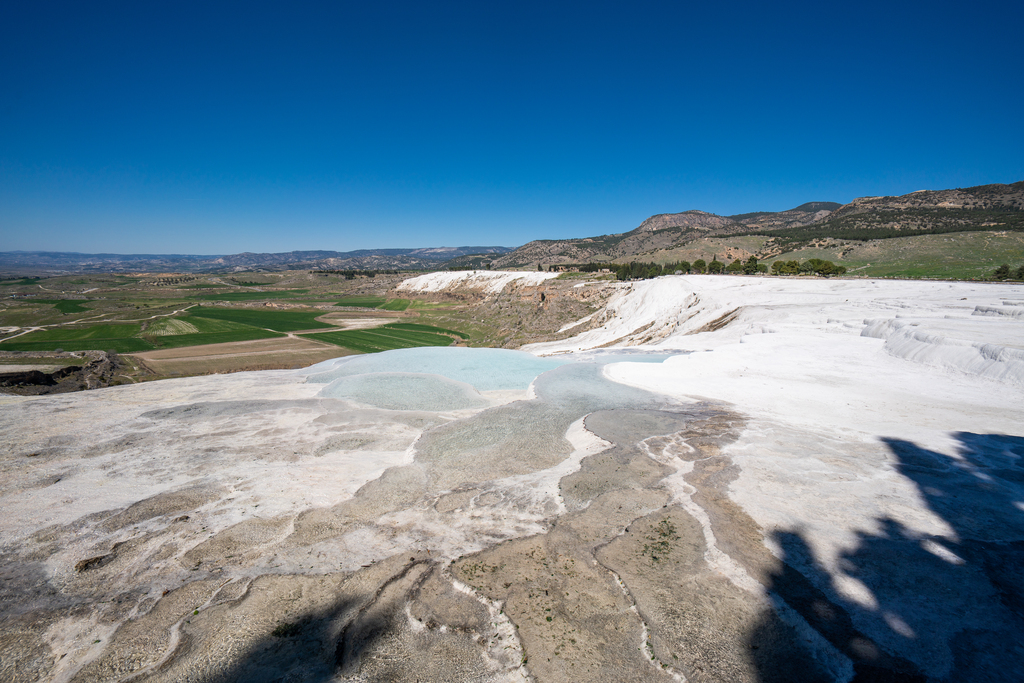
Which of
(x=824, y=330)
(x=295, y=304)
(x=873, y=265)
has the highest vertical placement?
(x=873, y=265)

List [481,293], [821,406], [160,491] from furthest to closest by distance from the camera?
[481,293] < [821,406] < [160,491]

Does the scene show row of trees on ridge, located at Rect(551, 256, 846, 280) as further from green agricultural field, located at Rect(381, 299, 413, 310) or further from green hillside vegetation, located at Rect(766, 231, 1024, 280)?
green agricultural field, located at Rect(381, 299, 413, 310)

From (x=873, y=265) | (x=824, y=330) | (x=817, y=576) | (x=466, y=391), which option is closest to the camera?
(x=817, y=576)

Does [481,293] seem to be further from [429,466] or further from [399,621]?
[399,621]

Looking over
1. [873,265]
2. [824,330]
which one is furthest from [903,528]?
[873,265]

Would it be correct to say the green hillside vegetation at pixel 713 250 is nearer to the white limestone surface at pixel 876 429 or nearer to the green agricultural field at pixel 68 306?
the white limestone surface at pixel 876 429

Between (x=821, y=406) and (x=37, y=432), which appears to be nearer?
(x=37, y=432)

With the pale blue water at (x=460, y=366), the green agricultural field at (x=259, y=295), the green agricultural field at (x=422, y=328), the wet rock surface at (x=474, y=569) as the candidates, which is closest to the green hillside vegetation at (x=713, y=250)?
the green agricultural field at (x=422, y=328)

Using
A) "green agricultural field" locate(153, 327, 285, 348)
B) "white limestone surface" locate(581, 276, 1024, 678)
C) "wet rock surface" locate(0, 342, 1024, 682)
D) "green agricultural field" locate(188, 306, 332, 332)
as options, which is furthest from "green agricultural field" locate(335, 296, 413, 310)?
"wet rock surface" locate(0, 342, 1024, 682)
